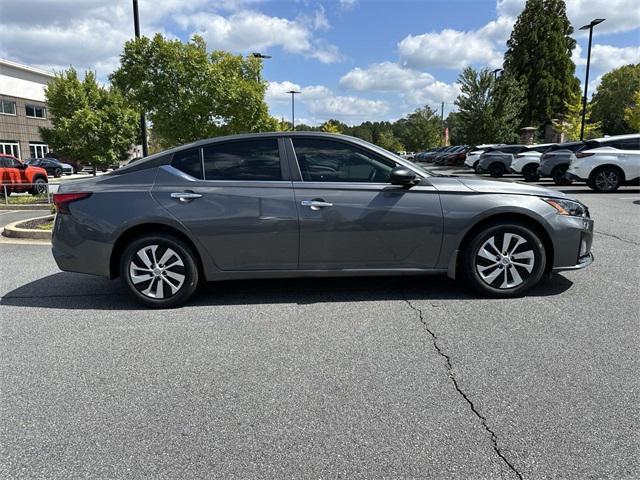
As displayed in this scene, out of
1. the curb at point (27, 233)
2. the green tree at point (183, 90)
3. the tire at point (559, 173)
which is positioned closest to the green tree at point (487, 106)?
the tire at point (559, 173)

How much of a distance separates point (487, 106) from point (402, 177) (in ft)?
104

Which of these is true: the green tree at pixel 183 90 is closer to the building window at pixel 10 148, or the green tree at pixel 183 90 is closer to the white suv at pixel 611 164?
the white suv at pixel 611 164

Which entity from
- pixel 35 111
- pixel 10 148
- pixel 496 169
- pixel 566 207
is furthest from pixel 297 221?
pixel 35 111

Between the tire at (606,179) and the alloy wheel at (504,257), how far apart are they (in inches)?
461

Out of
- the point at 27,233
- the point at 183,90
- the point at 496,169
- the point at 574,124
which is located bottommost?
the point at 27,233

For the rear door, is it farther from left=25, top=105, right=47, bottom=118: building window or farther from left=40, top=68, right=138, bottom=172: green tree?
left=25, top=105, right=47, bottom=118: building window

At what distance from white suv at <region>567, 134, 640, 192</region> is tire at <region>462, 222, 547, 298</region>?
38.0 ft

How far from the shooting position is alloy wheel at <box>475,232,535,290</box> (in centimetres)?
442

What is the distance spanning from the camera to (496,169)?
22688mm

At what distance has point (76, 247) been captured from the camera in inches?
173

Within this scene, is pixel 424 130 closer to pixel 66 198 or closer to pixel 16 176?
pixel 16 176

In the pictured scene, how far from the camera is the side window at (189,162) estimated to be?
443 centimetres

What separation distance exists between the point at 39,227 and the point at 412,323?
749 cm

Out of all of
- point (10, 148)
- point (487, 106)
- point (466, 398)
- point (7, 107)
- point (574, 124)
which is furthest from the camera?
point (7, 107)
